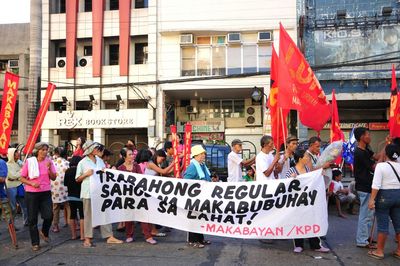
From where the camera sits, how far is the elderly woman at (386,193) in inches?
228

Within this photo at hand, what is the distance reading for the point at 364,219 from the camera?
6473mm

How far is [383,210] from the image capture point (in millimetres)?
5879

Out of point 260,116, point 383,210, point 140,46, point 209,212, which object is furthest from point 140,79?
point 383,210

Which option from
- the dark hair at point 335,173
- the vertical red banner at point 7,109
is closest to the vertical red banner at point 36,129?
the vertical red banner at point 7,109

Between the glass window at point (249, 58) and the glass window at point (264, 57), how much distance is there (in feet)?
0.82

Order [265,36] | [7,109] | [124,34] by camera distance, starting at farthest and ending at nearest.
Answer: [124,34]
[265,36]
[7,109]

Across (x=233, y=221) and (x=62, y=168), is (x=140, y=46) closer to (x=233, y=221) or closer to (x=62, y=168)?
(x=62, y=168)

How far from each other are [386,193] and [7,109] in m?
6.55

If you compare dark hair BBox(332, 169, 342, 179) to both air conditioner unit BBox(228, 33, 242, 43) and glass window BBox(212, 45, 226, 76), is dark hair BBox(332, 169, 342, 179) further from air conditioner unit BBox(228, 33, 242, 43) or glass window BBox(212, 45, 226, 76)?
air conditioner unit BBox(228, 33, 242, 43)

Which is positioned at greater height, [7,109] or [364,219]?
[7,109]

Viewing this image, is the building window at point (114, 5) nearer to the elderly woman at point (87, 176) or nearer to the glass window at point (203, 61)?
the glass window at point (203, 61)

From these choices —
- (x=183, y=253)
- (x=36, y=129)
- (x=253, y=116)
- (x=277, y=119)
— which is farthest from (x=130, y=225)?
(x=253, y=116)

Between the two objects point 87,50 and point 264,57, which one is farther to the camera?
point 87,50

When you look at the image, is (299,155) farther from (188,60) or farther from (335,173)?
(188,60)
